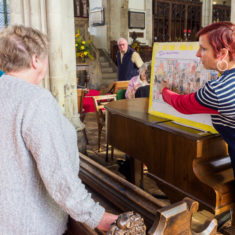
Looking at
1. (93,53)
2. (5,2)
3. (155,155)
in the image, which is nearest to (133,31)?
(93,53)

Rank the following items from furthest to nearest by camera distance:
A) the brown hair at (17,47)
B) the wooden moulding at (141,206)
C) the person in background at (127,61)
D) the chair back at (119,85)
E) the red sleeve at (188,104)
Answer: the person in background at (127,61), the chair back at (119,85), the red sleeve at (188,104), the brown hair at (17,47), the wooden moulding at (141,206)

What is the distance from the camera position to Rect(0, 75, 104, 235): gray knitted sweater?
964 millimetres

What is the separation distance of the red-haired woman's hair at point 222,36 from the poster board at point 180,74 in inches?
8.8

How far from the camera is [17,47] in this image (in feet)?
3.46

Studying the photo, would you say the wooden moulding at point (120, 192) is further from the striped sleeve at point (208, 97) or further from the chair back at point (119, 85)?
the chair back at point (119, 85)

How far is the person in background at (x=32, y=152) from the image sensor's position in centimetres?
97

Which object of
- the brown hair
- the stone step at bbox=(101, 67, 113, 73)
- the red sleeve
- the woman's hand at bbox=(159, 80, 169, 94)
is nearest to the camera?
the brown hair

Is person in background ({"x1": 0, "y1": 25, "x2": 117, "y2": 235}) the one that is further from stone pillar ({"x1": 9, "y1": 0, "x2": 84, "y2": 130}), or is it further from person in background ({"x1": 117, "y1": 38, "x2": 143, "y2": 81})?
person in background ({"x1": 117, "y1": 38, "x2": 143, "y2": 81})

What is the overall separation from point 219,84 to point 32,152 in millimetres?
993

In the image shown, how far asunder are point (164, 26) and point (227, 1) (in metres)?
6.52

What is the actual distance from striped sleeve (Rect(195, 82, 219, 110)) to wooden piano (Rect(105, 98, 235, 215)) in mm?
234

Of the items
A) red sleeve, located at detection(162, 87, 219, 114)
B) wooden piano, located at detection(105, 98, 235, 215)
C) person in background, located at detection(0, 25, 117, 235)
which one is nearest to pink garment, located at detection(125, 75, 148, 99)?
wooden piano, located at detection(105, 98, 235, 215)

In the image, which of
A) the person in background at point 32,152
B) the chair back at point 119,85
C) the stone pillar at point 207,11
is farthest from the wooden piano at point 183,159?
the stone pillar at point 207,11

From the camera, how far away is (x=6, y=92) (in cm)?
100
